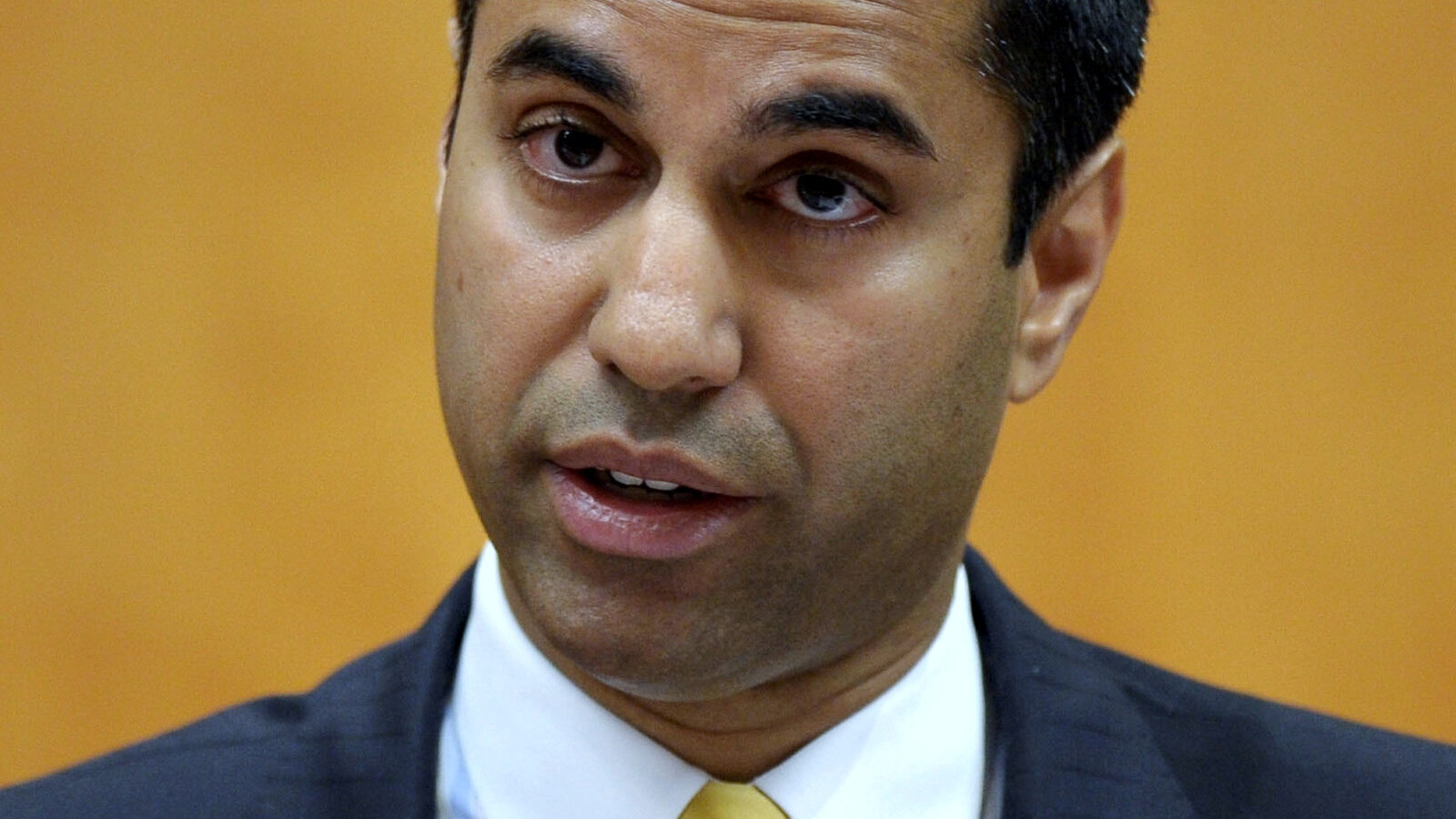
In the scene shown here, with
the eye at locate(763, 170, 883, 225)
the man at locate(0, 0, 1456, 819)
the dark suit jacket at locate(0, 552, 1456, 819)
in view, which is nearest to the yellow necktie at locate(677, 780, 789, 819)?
the man at locate(0, 0, 1456, 819)

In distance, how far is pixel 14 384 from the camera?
2869mm

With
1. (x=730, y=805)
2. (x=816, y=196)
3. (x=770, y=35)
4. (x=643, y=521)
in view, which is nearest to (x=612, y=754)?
(x=730, y=805)

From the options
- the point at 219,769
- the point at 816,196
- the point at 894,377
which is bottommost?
the point at 219,769

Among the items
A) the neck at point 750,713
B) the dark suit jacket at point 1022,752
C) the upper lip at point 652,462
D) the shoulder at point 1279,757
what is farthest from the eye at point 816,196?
the shoulder at point 1279,757

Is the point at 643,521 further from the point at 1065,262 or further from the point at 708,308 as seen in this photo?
the point at 1065,262

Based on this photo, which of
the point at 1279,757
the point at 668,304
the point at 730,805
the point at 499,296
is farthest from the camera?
the point at 1279,757

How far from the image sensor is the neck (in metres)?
1.73

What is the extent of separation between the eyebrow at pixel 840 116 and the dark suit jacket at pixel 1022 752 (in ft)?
1.78

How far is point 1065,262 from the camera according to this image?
6.14 ft

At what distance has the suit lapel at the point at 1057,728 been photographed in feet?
5.83

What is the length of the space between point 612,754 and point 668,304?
1.41 ft

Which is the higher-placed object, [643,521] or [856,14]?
[856,14]

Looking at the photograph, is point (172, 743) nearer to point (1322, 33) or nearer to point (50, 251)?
point (50, 251)

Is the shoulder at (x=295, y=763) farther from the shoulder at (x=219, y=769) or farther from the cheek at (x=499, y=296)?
the cheek at (x=499, y=296)
